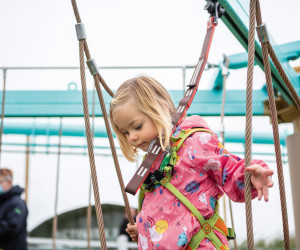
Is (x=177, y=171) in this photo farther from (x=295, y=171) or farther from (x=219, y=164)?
(x=295, y=171)

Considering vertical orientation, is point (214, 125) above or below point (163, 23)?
below

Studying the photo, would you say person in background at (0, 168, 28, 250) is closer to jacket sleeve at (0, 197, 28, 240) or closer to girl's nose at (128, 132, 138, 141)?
jacket sleeve at (0, 197, 28, 240)

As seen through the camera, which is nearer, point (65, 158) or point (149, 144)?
point (149, 144)

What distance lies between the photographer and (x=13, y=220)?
241cm

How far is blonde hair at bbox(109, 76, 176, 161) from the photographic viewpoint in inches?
39.8

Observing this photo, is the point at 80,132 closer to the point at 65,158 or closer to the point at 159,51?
the point at 65,158

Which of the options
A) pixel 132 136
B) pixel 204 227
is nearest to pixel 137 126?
pixel 132 136

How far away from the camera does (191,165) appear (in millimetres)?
970

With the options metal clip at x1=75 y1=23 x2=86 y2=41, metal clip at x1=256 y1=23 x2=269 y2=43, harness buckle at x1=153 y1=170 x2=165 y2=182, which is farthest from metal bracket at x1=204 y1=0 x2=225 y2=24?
harness buckle at x1=153 y1=170 x2=165 y2=182

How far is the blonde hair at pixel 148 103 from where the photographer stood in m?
1.01

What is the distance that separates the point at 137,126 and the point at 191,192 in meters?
0.22

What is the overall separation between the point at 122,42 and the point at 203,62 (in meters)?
1.73

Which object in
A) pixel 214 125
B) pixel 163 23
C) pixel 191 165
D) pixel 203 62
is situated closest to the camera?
pixel 191 165

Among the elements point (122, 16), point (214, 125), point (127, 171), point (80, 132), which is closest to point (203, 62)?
point (122, 16)
